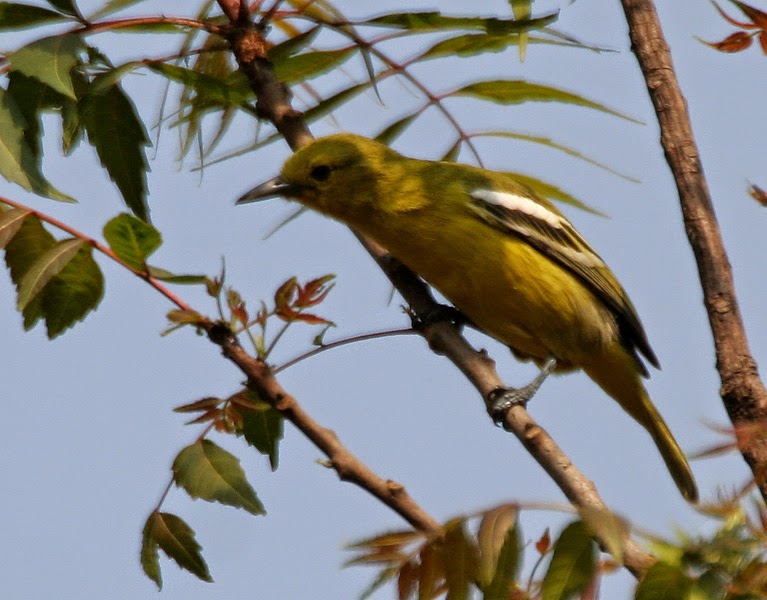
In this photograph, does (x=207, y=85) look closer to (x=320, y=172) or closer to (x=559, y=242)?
(x=320, y=172)

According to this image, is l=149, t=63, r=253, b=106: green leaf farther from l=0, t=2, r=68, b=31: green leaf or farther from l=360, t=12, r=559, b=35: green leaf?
l=360, t=12, r=559, b=35: green leaf

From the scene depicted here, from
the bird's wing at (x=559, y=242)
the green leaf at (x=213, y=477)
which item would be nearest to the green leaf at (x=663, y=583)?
the green leaf at (x=213, y=477)

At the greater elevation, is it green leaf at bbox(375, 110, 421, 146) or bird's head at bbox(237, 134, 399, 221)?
bird's head at bbox(237, 134, 399, 221)

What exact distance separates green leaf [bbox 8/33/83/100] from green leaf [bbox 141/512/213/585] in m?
1.22

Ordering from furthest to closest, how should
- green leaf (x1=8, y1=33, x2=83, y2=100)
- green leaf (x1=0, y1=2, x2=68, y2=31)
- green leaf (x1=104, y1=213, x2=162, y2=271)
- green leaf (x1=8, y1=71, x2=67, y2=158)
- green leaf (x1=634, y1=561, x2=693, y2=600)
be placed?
green leaf (x1=0, y1=2, x2=68, y2=31) → green leaf (x1=8, y1=71, x2=67, y2=158) → green leaf (x1=8, y1=33, x2=83, y2=100) → green leaf (x1=104, y1=213, x2=162, y2=271) → green leaf (x1=634, y1=561, x2=693, y2=600)

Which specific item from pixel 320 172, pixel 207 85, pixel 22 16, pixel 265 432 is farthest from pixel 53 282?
pixel 320 172

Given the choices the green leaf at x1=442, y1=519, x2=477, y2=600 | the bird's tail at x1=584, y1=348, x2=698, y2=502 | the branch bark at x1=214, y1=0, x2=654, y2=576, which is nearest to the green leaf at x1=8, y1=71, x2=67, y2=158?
the branch bark at x1=214, y1=0, x2=654, y2=576

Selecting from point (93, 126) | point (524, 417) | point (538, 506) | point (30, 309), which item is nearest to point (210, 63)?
point (93, 126)

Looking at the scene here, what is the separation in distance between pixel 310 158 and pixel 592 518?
325cm

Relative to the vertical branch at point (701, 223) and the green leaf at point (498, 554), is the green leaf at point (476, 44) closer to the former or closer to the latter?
the vertical branch at point (701, 223)

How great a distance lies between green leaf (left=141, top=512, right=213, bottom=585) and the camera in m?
2.87

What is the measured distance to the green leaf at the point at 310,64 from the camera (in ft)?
13.6

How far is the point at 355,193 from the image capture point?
17.5ft

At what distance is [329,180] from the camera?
5.31 meters
